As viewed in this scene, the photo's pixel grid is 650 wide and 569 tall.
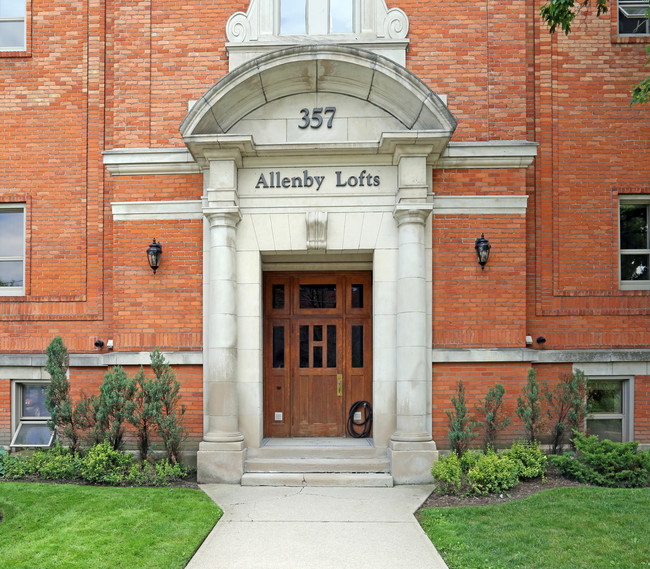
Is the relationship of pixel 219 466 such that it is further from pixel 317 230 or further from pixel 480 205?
pixel 480 205

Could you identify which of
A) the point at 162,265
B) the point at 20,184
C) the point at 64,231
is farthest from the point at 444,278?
the point at 20,184

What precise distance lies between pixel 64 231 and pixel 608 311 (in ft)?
30.6

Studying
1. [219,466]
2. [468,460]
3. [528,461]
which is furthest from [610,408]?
[219,466]

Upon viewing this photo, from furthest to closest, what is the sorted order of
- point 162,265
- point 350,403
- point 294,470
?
point 350,403 → point 162,265 → point 294,470

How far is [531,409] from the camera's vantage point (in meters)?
8.79

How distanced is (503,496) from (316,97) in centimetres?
643

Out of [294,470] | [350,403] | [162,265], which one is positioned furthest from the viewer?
[350,403]

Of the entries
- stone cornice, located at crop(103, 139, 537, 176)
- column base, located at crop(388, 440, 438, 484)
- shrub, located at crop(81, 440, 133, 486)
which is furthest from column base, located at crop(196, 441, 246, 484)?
stone cornice, located at crop(103, 139, 537, 176)

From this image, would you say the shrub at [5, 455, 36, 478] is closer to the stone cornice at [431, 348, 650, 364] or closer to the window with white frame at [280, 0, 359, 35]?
the stone cornice at [431, 348, 650, 364]

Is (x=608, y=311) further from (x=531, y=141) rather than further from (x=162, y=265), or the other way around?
(x=162, y=265)

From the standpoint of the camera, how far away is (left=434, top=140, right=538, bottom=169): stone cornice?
938 cm

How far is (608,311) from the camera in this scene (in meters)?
9.95

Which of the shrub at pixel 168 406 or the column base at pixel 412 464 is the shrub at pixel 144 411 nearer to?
the shrub at pixel 168 406

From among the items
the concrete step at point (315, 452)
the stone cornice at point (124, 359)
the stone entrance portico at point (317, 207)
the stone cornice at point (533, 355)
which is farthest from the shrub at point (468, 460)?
the stone cornice at point (124, 359)
